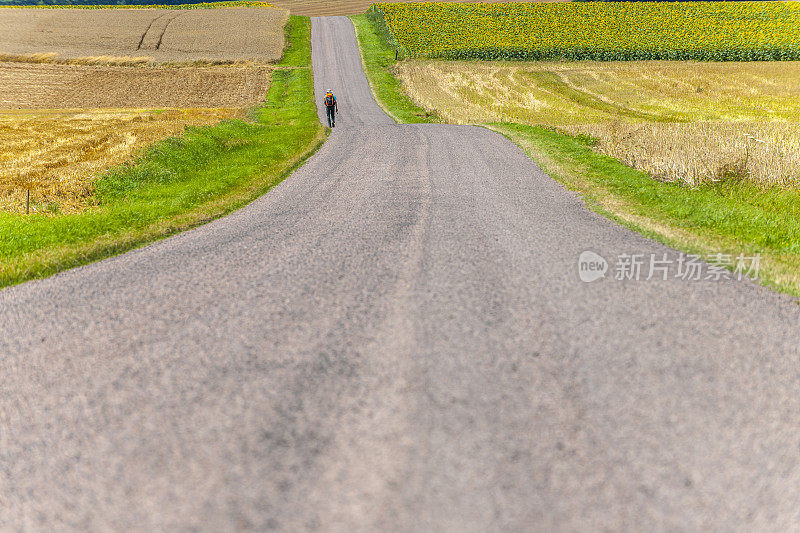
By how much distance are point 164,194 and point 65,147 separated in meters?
9.60

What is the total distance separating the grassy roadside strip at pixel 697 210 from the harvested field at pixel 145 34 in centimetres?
4829

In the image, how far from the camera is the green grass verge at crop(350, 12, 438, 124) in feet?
107

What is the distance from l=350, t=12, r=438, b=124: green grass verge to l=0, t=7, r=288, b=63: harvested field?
11014mm

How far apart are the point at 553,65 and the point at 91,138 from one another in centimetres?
4797

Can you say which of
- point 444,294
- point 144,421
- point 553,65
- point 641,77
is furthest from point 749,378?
point 553,65

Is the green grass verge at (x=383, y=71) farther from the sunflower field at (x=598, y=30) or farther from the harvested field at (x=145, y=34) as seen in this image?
the harvested field at (x=145, y=34)

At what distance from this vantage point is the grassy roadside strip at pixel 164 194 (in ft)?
27.4

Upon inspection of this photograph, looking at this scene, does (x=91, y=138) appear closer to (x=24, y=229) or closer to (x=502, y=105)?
(x=24, y=229)

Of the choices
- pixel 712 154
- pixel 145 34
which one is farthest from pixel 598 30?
pixel 712 154

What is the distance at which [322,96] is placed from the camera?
38875 millimetres

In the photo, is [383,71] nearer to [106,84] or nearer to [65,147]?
[106,84]

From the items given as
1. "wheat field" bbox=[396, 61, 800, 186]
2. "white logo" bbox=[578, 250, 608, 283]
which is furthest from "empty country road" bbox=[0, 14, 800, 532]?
"wheat field" bbox=[396, 61, 800, 186]

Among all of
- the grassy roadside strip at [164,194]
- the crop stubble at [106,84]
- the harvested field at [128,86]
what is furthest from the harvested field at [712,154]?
the harvested field at [128,86]

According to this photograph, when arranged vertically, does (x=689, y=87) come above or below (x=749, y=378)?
above
